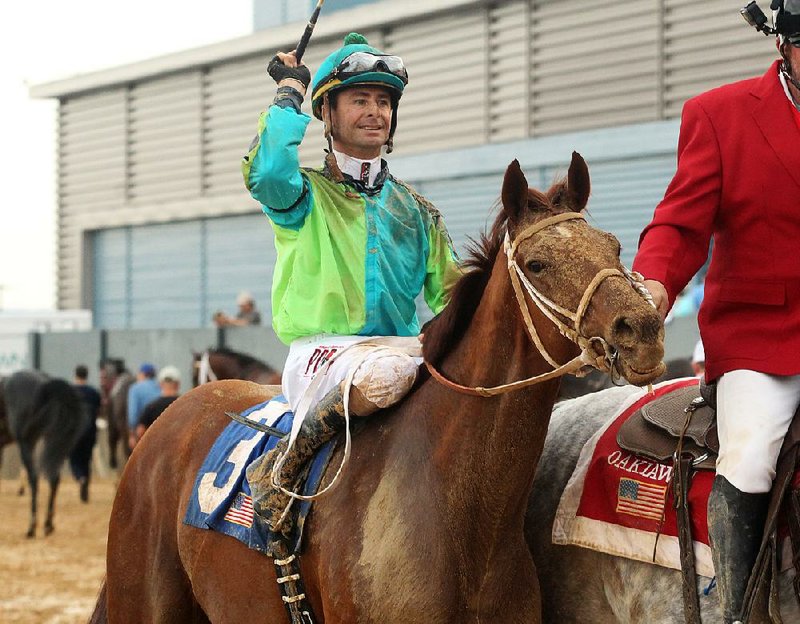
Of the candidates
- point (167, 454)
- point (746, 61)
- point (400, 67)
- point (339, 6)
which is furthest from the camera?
point (339, 6)

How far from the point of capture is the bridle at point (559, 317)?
9.14ft

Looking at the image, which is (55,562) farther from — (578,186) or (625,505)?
(578,186)

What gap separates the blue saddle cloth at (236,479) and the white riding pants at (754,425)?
132 centimetres

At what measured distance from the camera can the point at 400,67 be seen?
13.2 ft

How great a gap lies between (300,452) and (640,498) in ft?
3.71

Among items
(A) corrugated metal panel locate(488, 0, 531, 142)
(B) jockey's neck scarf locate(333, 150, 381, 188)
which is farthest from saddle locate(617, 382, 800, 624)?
(A) corrugated metal panel locate(488, 0, 531, 142)

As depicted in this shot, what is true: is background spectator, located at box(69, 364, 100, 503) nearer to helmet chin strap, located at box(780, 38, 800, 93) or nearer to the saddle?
the saddle

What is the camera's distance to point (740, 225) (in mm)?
3150

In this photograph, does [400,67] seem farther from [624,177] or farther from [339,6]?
[339,6]

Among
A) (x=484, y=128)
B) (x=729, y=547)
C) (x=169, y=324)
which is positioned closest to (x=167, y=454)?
(x=729, y=547)

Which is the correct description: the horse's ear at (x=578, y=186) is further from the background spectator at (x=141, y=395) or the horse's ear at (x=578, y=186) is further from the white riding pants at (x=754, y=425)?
the background spectator at (x=141, y=395)

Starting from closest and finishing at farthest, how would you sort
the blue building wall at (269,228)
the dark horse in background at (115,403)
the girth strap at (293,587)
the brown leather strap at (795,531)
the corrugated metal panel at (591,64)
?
the brown leather strap at (795,531) → the girth strap at (293,587) → the blue building wall at (269,228) → the corrugated metal panel at (591,64) → the dark horse in background at (115,403)

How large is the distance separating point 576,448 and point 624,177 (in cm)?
1019

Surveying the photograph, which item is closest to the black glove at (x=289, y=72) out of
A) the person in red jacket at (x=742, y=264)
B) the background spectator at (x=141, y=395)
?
the person in red jacket at (x=742, y=264)
